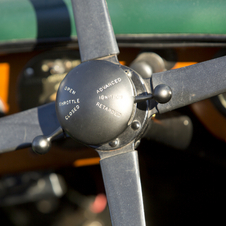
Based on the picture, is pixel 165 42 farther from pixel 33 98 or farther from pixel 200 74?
pixel 33 98

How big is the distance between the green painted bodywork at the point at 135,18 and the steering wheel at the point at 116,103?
142 millimetres

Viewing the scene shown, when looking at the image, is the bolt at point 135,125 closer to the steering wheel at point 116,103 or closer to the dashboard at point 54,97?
the steering wheel at point 116,103

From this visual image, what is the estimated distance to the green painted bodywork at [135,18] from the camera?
27.1 inches

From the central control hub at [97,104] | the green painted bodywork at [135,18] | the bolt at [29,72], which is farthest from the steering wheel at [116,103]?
the bolt at [29,72]

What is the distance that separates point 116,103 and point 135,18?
1.13 feet

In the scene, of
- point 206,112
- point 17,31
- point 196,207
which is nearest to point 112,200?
point 206,112

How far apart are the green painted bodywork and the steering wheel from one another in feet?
0.47

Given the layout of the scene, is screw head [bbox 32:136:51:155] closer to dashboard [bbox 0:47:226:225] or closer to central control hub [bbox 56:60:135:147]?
central control hub [bbox 56:60:135:147]

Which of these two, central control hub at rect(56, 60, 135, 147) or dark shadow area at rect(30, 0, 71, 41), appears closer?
central control hub at rect(56, 60, 135, 147)

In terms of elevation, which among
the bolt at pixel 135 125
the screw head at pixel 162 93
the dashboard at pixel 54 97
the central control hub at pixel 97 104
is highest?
the screw head at pixel 162 93

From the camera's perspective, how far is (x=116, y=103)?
491 millimetres

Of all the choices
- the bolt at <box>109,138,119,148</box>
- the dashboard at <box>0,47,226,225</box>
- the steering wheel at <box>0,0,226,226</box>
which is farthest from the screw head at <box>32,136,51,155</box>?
the dashboard at <box>0,47,226,225</box>

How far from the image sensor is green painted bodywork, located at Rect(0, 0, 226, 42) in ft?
2.26

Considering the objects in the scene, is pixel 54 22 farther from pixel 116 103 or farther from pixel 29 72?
pixel 116 103
